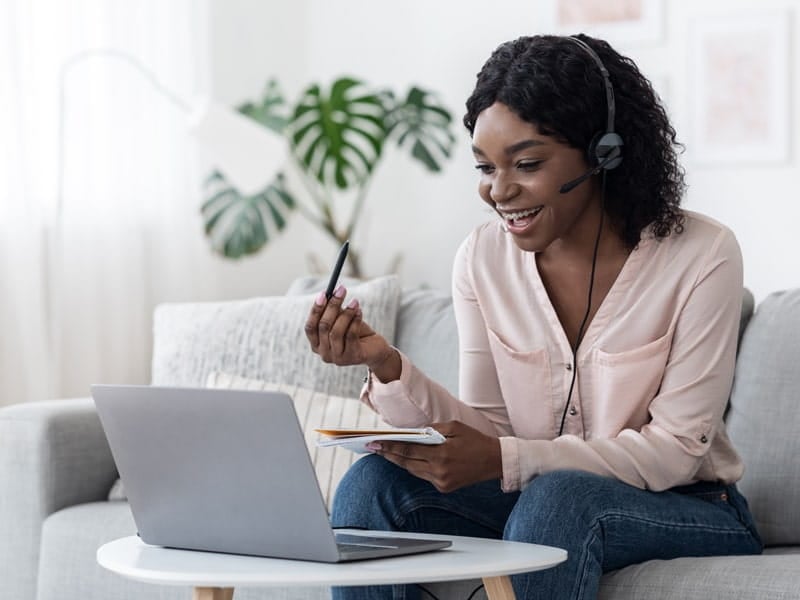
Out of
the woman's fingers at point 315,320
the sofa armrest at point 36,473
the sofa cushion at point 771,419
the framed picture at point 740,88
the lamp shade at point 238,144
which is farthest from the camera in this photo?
the framed picture at point 740,88

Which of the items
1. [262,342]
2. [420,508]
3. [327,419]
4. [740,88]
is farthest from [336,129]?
[420,508]

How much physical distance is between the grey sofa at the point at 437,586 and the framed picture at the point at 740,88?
1.39 metres

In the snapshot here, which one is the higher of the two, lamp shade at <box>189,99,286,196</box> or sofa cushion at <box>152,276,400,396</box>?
lamp shade at <box>189,99,286,196</box>

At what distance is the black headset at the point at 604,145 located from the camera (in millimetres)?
1588

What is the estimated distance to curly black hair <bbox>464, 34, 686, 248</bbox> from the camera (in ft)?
5.24

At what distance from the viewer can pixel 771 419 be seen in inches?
75.7

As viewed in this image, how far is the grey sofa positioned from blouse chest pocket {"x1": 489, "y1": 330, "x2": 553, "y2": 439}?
9.2 inches

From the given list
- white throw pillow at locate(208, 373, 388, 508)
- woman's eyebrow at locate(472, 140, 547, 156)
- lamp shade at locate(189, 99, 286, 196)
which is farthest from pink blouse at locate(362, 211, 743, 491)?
lamp shade at locate(189, 99, 286, 196)

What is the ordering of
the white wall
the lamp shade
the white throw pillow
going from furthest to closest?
the white wall → the lamp shade → the white throw pillow

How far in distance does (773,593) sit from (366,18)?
3052mm

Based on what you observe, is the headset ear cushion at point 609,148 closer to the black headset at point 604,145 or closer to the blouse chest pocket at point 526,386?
the black headset at point 604,145

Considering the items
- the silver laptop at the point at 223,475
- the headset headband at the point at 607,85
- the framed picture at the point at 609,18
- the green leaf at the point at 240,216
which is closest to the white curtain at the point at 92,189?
the green leaf at the point at 240,216

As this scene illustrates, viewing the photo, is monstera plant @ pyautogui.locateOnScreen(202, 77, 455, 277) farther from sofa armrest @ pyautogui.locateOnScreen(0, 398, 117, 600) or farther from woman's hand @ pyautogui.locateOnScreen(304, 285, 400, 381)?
woman's hand @ pyautogui.locateOnScreen(304, 285, 400, 381)

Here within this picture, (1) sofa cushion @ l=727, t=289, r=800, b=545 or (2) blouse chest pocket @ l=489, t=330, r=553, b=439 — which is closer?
(2) blouse chest pocket @ l=489, t=330, r=553, b=439
